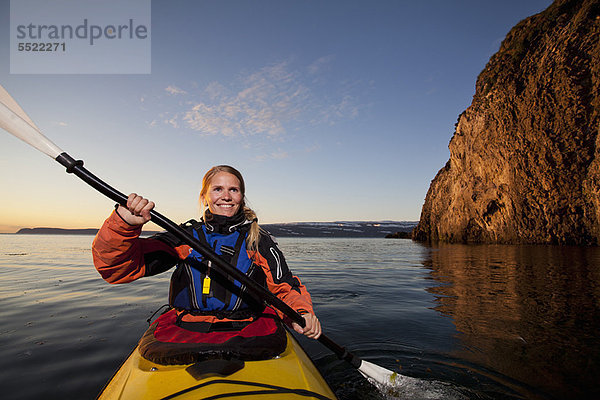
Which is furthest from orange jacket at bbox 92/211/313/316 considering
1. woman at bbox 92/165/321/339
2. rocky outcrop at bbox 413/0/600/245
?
rocky outcrop at bbox 413/0/600/245

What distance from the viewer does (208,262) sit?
9.32 feet

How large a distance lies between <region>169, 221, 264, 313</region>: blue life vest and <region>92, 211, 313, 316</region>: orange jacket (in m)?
0.12

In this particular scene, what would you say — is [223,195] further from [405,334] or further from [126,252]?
[405,334]

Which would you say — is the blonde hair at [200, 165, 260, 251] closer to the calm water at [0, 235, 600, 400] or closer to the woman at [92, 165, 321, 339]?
the woman at [92, 165, 321, 339]

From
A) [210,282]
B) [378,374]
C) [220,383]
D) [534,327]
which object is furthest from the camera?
[534,327]

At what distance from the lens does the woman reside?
2.34m

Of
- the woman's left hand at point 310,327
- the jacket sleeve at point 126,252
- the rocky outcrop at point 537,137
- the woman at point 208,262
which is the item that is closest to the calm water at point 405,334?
the woman's left hand at point 310,327

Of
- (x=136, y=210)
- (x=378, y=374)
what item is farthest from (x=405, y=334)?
(x=136, y=210)

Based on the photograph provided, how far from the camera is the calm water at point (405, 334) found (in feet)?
10.4

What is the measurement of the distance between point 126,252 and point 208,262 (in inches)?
27.5

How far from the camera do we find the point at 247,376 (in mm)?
2025

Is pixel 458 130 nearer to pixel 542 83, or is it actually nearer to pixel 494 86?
pixel 494 86

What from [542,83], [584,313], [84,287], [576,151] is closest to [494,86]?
[542,83]

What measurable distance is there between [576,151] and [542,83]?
5888mm
